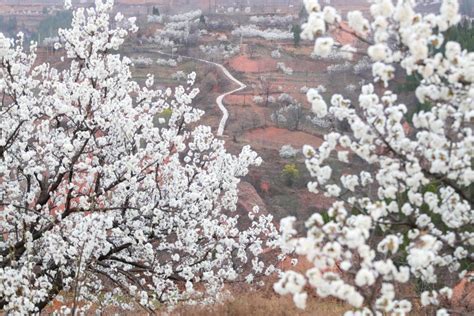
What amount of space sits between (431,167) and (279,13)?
7442 cm

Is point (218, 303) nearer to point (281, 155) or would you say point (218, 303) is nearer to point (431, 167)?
point (431, 167)

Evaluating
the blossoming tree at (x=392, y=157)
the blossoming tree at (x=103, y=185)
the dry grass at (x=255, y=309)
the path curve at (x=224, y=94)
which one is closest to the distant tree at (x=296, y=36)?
the path curve at (x=224, y=94)

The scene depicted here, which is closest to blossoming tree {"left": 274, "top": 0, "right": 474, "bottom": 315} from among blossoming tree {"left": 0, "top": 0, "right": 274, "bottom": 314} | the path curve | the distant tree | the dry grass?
blossoming tree {"left": 0, "top": 0, "right": 274, "bottom": 314}

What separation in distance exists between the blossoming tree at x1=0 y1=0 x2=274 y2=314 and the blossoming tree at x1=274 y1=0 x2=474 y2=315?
314 cm

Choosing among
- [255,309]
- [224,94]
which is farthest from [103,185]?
[224,94]

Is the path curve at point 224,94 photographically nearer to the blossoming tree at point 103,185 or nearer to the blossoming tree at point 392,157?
the blossoming tree at point 103,185

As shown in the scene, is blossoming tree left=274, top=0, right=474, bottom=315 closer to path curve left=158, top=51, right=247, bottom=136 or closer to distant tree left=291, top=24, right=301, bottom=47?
path curve left=158, top=51, right=247, bottom=136

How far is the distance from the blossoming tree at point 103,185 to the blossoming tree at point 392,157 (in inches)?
124

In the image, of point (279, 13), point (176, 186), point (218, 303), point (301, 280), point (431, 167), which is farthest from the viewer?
point (279, 13)

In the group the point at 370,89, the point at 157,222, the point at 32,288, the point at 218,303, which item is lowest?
the point at 218,303

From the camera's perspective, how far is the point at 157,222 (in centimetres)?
699

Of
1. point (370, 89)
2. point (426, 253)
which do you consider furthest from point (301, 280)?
point (370, 89)

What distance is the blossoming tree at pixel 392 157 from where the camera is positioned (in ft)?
10.4

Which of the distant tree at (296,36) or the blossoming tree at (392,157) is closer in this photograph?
the blossoming tree at (392,157)
